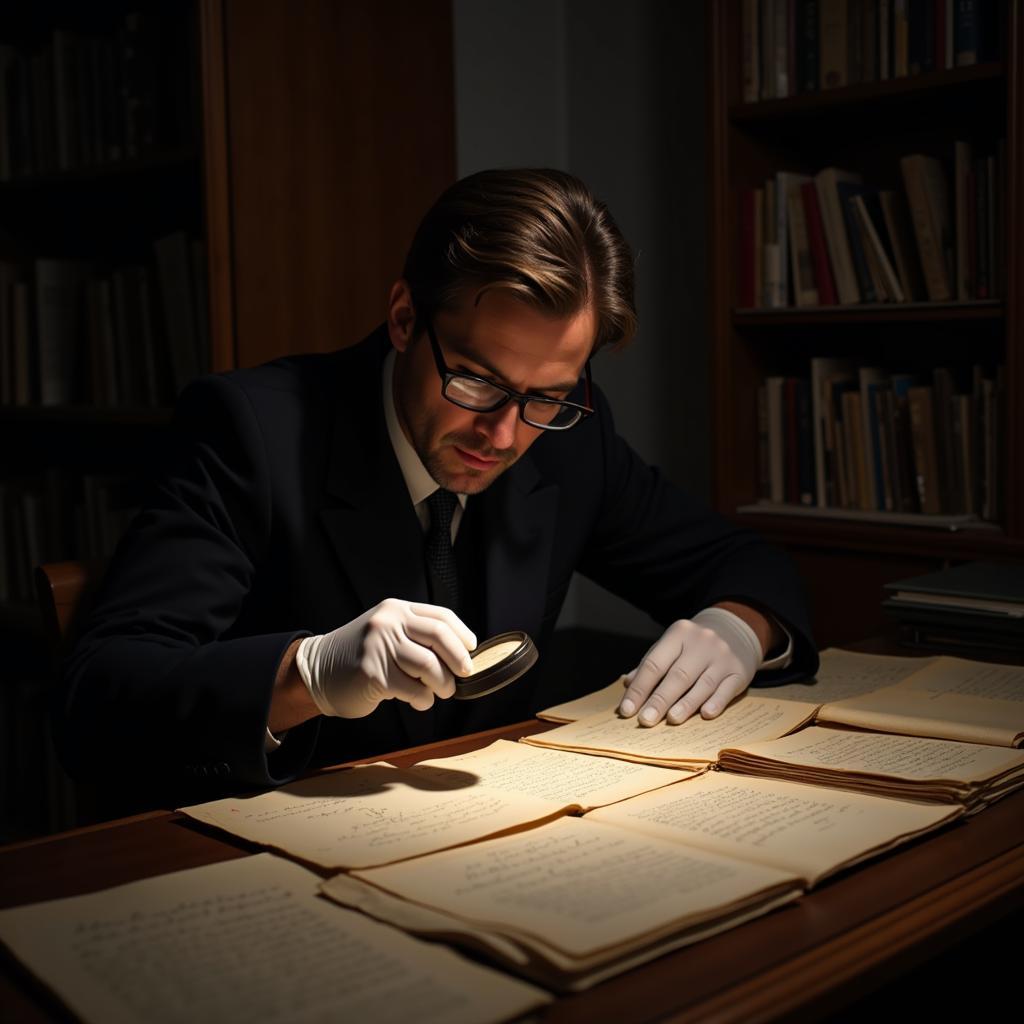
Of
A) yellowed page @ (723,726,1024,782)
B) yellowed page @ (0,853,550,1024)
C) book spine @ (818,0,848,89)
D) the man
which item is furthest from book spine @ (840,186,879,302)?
yellowed page @ (0,853,550,1024)

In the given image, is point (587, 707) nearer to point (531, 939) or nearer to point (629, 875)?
point (629, 875)

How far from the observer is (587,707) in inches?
58.6

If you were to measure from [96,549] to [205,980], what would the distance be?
2194 mm

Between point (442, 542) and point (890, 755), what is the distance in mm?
624

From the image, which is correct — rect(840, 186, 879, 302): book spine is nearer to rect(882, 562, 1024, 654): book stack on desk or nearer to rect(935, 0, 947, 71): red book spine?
rect(935, 0, 947, 71): red book spine

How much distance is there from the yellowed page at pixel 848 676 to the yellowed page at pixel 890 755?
18 centimetres

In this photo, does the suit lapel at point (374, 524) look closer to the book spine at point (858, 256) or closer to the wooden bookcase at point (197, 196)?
the wooden bookcase at point (197, 196)

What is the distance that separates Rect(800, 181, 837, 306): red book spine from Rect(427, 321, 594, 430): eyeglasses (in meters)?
1.35

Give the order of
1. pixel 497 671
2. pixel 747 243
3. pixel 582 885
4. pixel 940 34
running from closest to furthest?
pixel 582 885, pixel 497 671, pixel 940 34, pixel 747 243

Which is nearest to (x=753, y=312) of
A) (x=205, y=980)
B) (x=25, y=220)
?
(x=25, y=220)

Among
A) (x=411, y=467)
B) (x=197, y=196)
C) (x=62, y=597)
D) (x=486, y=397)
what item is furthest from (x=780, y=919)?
(x=197, y=196)

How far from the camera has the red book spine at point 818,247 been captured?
2.64 metres

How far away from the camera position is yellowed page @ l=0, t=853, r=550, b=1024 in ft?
2.36

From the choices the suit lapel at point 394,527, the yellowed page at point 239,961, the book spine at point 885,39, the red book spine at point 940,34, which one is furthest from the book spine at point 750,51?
the yellowed page at point 239,961
